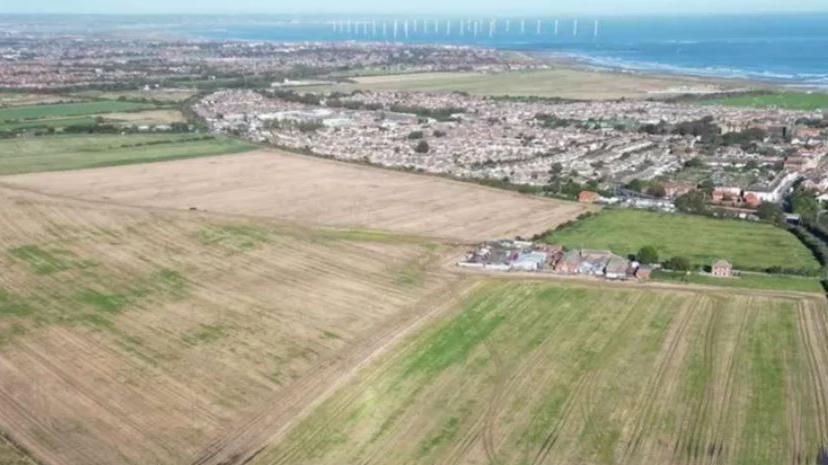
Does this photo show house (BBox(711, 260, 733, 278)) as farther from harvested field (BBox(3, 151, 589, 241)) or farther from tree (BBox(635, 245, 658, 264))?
harvested field (BBox(3, 151, 589, 241))

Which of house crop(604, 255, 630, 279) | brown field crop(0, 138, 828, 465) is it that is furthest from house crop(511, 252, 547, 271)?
house crop(604, 255, 630, 279)

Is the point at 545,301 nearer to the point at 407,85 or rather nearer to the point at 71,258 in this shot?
Answer: the point at 71,258

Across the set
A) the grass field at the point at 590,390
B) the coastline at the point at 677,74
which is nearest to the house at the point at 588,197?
the grass field at the point at 590,390

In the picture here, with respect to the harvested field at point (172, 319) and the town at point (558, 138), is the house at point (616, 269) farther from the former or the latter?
the town at point (558, 138)

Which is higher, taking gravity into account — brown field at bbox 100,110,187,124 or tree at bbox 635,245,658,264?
tree at bbox 635,245,658,264

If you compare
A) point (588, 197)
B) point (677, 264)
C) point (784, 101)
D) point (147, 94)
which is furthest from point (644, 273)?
point (147, 94)

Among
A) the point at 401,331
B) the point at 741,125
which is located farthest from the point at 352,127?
the point at 401,331
